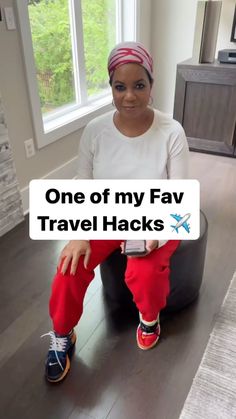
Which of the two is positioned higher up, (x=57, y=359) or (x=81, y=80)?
(x=81, y=80)

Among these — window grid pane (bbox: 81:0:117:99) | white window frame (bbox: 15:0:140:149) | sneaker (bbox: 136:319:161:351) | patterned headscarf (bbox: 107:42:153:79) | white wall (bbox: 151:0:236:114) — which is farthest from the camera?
white wall (bbox: 151:0:236:114)

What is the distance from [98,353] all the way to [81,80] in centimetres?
193

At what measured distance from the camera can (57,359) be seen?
1.15 metres

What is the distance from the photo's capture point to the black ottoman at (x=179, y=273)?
1256 mm

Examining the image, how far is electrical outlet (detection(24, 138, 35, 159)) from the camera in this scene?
1.98 metres

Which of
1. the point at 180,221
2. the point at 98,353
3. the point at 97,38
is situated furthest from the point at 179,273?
the point at 97,38

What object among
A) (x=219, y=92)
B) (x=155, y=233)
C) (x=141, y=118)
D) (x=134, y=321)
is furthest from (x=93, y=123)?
(x=219, y=92)

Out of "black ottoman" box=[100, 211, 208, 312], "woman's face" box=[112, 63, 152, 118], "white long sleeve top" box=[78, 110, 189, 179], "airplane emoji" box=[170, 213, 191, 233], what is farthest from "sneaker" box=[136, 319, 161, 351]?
"woman's face" box=[112, 63, 152, 118]

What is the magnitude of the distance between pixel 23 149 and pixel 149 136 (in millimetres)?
1106

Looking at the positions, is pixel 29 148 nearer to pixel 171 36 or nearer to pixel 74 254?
pixel 74 254

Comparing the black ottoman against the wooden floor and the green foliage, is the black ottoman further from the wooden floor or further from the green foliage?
the green foliage

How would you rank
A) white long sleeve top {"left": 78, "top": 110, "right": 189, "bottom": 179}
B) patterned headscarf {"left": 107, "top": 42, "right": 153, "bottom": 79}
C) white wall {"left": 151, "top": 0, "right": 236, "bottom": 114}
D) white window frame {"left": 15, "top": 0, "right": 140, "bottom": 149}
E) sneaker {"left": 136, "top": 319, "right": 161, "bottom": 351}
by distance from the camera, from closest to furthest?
1. patterned headscarf {"left": 107, "top": 42, "right": 153, "bottom": 79}
2. white long sleeve top {"left": 78, "top": 110, "right": 189, "bottom": 179}
3. sneaker {"left": 136, "top": 319, "right": 161, "bottom": 351}
4. white window frame {"left": 15, "top": 0, "right": 140, "bottom": 149}
5. white wall {"left": 151, "top": 0, "right": 236, "bottom": 114}

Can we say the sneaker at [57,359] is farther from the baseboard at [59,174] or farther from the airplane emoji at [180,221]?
the baseboard at [59,174]

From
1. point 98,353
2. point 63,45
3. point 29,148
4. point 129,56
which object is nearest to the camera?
point 129,56
